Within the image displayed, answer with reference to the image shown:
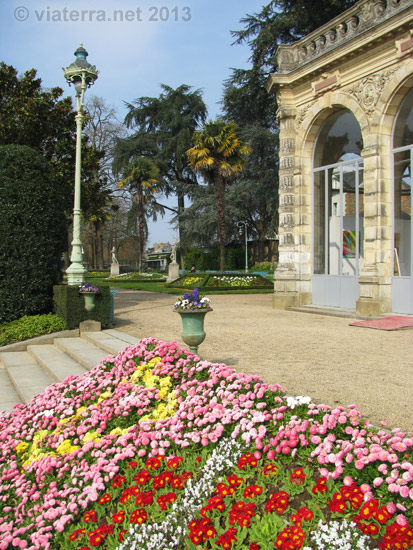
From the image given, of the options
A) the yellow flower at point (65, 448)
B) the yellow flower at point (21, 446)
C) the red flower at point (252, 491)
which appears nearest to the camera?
the red flower at point (252, 491)

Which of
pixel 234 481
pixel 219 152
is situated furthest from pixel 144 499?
pixel 219 152

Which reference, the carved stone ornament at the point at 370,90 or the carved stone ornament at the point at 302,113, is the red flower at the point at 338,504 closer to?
the carved stone ornament at the point at 370,90

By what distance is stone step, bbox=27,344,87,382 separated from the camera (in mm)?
7258

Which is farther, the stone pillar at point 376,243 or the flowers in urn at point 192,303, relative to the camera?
the stone pillar at point 376,243

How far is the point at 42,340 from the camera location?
9.97 metres

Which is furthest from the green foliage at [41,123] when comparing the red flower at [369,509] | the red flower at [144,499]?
the red flower at [369,509]

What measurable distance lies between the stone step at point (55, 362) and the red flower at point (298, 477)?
184 inches

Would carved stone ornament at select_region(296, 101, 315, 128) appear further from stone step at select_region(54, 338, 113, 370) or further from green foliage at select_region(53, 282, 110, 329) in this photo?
stone step at select_region(54, 338, 113, 370)

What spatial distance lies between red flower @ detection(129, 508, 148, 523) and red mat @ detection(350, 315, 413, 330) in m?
8.27

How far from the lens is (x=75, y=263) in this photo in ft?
37.7

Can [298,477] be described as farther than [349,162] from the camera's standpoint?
No

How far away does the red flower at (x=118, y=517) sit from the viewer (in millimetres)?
3033

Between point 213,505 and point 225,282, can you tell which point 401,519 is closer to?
point 213,505

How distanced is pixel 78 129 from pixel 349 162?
24.7ft
